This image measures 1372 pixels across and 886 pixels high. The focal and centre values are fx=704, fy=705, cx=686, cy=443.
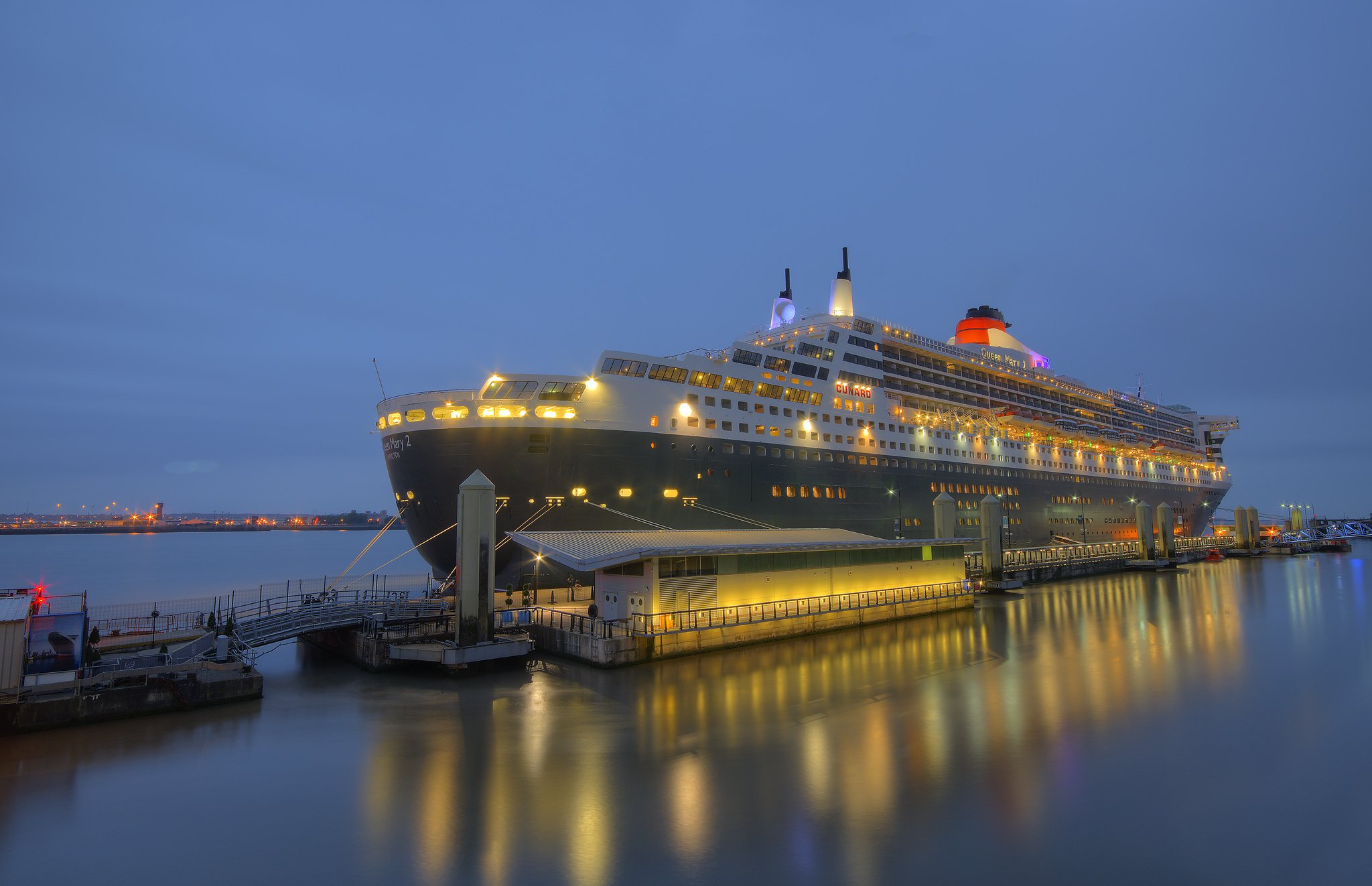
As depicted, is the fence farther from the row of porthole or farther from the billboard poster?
the billboard poster

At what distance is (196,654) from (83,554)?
115043mm

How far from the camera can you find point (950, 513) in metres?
38.6

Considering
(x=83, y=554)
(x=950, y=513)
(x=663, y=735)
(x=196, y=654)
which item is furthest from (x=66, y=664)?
(x=83, y=554)

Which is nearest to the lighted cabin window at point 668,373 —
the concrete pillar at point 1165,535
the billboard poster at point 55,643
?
the billboard poster at point 55,643

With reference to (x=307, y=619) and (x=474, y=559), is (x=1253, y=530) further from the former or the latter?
(x=307, y=619)

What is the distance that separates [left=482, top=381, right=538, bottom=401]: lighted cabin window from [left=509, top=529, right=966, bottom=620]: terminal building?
5.40 m

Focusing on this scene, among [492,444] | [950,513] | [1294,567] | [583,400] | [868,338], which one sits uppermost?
[868,338]

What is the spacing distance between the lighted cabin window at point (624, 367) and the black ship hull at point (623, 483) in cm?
264

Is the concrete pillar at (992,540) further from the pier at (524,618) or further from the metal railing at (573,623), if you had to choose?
the metal railing at (573,623)

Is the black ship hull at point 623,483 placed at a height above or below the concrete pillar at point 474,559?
above

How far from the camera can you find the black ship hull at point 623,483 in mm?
26562

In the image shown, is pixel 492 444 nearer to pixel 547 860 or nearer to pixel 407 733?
pixel 407 733

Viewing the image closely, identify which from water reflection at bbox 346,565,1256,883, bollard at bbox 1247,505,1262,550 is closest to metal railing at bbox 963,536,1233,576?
bollard at bbox 1247,505,1262,550

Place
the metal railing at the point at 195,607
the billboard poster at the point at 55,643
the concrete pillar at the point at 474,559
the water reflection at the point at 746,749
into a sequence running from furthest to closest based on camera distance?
the metal railing at the point at 195,607, the concrete pillar at the point at 474,559, the billboard poster at the point at 55,643, the water reflection at the point at 746,749
